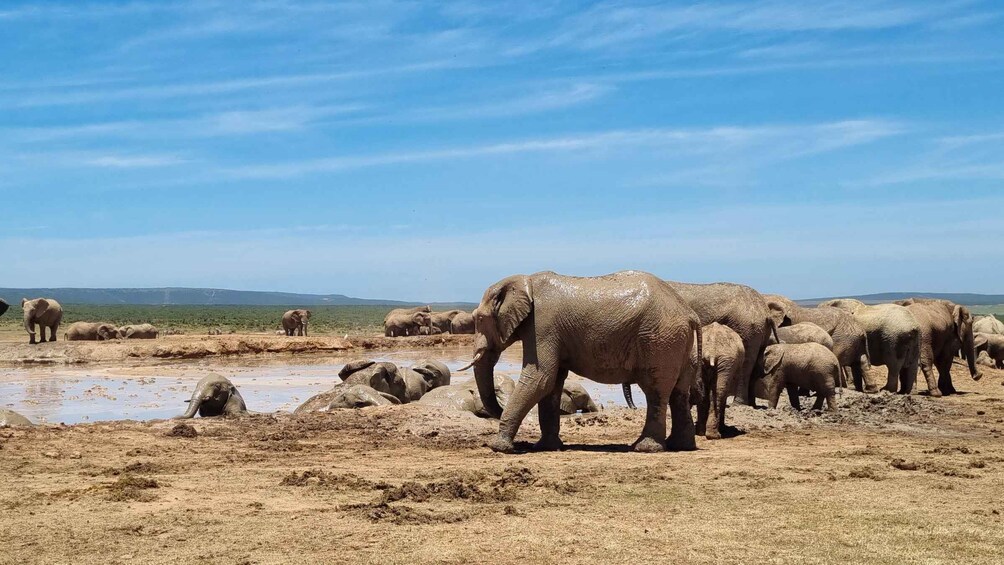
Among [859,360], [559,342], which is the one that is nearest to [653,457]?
[559,342]

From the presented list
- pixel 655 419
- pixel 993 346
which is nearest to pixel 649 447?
pixel 655 419

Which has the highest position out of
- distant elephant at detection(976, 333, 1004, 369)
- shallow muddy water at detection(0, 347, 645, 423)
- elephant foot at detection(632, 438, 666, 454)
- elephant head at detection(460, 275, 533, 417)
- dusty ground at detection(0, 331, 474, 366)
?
elephant head at detection(460, 275, 533, 417)

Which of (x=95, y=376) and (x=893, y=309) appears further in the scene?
(x=95, y=376)

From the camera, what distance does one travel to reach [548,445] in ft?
45.3

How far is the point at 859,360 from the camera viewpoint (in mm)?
22812

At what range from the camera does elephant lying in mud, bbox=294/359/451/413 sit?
1978 centimetres

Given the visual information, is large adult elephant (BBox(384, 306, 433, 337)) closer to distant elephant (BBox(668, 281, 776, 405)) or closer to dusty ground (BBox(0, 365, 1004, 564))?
distant elephant (BBox(668, 281, 776, 405))

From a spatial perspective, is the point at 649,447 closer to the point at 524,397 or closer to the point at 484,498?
the point at 524,397

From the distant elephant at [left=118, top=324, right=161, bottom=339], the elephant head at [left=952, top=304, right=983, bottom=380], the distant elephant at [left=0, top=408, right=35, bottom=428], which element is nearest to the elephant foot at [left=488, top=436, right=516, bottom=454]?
the distant elephant at [left=0, top=408, right=35, bottom=428]

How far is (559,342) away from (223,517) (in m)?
5.57

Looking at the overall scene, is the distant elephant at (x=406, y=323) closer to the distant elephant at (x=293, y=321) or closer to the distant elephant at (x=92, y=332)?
the distant elephant at (x=293, y=321)

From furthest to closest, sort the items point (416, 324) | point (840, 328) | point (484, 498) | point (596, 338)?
point (416, 324)
point (840, 328)
point (596, 338)
point (484, 498)

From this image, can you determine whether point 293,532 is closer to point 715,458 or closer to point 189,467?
point 189,467

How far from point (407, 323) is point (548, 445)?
152ft
